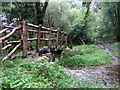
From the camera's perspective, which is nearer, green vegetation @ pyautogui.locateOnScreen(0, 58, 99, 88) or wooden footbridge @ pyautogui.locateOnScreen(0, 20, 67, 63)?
green vegetation @ pyautogui.locateOnScreen(0, 58, 99, 88)

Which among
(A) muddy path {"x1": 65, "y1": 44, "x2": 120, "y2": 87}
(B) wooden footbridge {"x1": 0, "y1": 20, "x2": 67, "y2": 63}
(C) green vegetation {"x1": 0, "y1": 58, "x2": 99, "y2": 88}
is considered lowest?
(A) muddy path {"x1": 65, "y1": 44, "x2": 120, "y2": 87}

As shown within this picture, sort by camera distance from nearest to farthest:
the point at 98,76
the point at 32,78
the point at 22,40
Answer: the point at 32,78
the point at 22,40
the point at 98,76

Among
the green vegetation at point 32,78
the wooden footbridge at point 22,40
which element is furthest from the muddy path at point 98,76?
the wooden footbridge at point 22,40

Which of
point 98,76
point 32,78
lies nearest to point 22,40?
point 32,78

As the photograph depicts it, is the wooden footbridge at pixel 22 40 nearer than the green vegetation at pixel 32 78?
No

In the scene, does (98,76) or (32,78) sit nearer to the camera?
(32,78)

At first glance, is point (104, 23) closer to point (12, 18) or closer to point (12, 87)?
point (12, 18)

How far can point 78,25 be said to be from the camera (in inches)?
742

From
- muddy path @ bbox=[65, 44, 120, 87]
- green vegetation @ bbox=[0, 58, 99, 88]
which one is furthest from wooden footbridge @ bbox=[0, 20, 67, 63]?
muddy path @ bbox=[65, 44, 120, 87]

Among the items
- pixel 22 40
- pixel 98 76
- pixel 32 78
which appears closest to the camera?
pixel 32 78

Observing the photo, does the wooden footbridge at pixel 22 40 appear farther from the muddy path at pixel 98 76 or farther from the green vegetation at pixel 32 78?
the muddy path at pixel 98 76

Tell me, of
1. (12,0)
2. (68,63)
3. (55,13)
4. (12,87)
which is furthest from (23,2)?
(55,13)

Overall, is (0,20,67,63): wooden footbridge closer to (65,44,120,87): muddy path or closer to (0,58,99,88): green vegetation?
(0,58,99,88): green vegetation

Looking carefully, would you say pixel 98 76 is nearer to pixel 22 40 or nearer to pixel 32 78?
pixel 32 78
